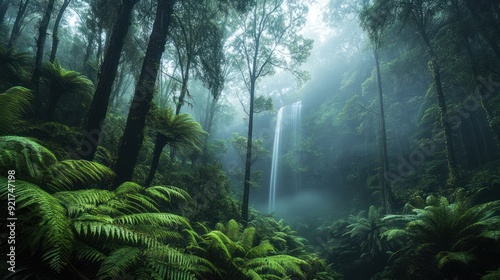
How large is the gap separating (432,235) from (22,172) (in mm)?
7612

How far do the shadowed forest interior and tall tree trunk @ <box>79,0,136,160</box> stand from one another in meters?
0.03

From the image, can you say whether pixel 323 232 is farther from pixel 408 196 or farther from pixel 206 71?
pixel 206 71

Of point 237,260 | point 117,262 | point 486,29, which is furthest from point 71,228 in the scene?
point 486,29

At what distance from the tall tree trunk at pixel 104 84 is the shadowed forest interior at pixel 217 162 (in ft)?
0.09

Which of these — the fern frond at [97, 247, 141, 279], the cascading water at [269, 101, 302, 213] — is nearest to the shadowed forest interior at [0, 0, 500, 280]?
the fern frond at [97, 247, 141, 279]

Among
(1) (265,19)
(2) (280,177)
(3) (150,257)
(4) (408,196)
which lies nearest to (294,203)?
(2) (280,177)

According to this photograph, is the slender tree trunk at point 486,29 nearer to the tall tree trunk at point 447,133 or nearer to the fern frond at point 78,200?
the tall tree trunk at point 447,133

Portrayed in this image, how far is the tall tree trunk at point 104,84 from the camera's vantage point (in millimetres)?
4555

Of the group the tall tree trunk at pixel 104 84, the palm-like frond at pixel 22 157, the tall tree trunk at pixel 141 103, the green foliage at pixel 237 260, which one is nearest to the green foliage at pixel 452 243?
the green foliage at pixel 237 260

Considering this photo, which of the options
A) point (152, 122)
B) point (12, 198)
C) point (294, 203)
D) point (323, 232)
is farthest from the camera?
point (294, 203)

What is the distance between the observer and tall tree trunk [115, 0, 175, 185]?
4.90 m

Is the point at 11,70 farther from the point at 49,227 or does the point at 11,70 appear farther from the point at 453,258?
the point at 453,258

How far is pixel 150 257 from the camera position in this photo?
2.46 meters

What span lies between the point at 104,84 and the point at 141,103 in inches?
29.7
